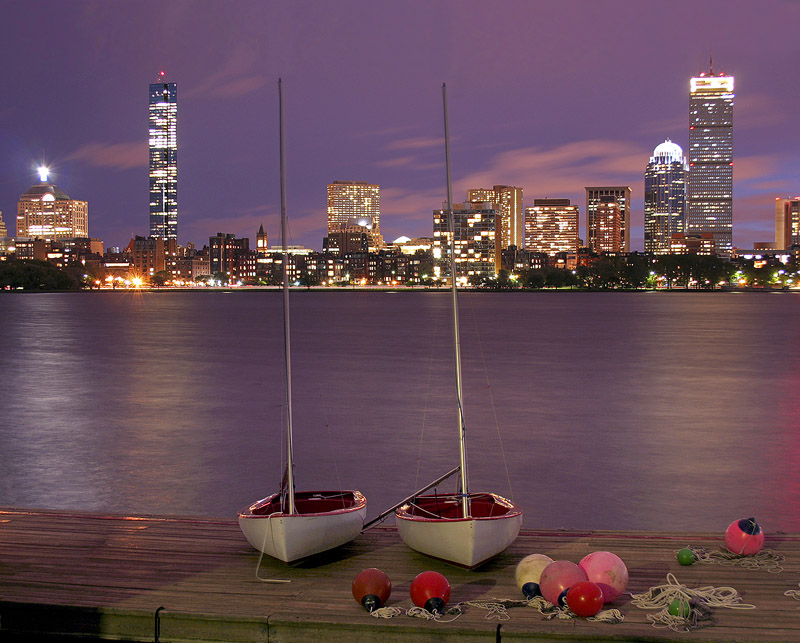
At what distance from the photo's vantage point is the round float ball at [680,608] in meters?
7.42

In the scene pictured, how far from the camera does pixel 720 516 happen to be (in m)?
13.9

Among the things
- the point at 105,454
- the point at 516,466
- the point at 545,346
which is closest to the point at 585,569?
the point at 516,466

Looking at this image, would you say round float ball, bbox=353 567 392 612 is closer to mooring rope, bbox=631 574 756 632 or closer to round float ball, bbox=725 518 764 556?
mooring rope, bbox=631 574 756 632

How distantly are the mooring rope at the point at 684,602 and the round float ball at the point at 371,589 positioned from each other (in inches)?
87.0

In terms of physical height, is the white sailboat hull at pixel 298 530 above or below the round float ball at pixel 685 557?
above

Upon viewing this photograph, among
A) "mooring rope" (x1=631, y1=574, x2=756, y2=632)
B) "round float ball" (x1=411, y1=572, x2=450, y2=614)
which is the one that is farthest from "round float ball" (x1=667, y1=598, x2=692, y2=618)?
"round float ball" (x1=411, y1=572, x2=450, y2=614)

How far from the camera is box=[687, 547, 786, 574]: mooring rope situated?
862 cm

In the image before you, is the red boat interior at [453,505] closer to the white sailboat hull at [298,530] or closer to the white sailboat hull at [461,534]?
the white sailboat hull at [461,534]

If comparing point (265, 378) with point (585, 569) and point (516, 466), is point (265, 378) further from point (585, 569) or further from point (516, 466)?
point (585, 569)

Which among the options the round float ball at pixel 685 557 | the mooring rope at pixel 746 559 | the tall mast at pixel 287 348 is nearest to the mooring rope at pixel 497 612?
the round float ball at pixel 685 557

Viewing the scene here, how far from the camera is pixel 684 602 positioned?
747 cm

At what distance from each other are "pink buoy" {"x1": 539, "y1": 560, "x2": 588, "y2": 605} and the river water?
5.42 metres

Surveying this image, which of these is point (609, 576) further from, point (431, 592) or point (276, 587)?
point (276, 587)

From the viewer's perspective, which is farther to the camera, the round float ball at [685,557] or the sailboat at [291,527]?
the sailboat at [291,527]
